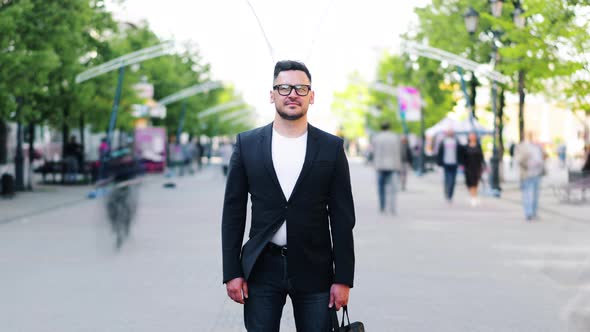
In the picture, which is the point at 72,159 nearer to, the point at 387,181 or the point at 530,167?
the point at 387,181

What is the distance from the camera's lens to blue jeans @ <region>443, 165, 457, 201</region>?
2273 cm

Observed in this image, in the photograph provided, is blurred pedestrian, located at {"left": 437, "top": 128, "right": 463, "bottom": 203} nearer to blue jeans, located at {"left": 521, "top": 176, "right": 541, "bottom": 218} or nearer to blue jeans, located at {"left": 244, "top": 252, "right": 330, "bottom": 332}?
blue jeans, located at {"left": 521, "top": 176, "right": 541, "bottom": 218}

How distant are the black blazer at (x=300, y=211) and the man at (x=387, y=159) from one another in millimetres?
14726

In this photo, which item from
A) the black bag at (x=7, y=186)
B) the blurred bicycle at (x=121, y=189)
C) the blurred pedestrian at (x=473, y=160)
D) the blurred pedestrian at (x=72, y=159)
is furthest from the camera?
the blurred pedestrian at (x=72, y=159)

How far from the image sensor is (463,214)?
20.0 meters

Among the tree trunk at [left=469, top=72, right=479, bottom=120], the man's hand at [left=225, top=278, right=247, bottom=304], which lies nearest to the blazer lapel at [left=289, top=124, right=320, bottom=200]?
the man's hand at [left=225, top=278, right=247, bottom=304]

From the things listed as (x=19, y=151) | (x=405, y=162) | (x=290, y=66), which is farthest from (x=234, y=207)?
(x=19, y=151)

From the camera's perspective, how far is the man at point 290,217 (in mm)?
4035

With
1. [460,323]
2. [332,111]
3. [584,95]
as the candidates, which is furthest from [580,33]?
[332,111]

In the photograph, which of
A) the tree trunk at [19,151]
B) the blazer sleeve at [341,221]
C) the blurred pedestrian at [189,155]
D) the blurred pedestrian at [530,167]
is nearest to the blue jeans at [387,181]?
the blurred pedestrian at [530,167]

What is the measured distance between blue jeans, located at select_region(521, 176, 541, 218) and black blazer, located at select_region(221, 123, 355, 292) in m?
14.4

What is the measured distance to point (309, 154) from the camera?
13.3 feet

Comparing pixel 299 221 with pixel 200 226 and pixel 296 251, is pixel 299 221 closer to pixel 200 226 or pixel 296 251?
pixel 296 251

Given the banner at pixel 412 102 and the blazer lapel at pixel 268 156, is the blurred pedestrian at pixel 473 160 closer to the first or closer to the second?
the blazer lapel at pixel 268 156
